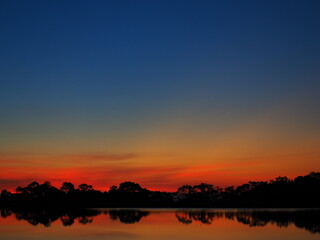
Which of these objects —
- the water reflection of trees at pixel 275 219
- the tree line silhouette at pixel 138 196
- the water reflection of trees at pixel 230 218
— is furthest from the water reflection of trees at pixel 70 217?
the tree line silhouette at pixel 138 196

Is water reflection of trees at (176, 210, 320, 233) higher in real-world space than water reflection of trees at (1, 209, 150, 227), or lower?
lower

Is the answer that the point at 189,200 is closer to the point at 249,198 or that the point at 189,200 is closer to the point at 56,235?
the point at 249,198

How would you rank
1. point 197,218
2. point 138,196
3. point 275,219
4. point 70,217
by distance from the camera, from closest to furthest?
1. point 275,219
2. point 197,218
3. point 70,217
4. point 138,196

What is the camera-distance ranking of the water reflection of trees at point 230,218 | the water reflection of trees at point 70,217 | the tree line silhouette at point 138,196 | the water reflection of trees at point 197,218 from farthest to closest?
the tree line silhouette at point 138,196 → the water reflection of trees at point 197,218 → the water reflection of trees at point 70,217 → the water reflection of trees at point 230,218

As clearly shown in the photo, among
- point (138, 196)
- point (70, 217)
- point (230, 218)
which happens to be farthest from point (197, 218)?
point (138, 196)

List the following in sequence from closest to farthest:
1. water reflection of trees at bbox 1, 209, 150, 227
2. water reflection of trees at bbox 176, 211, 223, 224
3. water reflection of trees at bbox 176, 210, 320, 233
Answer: water reflection of trees at bbox 176, 210, 320, 233
water reflection of trees at bbox 1, 209, 150, 227
water reflection of trees at bbox 176, 211, 223, 224

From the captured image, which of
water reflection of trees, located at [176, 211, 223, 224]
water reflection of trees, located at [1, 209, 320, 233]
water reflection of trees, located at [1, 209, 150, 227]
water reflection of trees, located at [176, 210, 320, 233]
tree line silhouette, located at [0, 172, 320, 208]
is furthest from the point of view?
tree line silhouette, located at [0, 172, 320, 208]

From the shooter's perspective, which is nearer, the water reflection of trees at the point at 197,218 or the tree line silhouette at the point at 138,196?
the water reflection of trees at the point at 197,218

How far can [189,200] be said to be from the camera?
13275 centimetres

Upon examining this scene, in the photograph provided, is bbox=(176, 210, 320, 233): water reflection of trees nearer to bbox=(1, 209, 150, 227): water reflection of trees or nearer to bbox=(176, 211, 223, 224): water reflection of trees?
bbox=(176, 211, 223, 224): water reflection of trees

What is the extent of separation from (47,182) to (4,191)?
2185cm

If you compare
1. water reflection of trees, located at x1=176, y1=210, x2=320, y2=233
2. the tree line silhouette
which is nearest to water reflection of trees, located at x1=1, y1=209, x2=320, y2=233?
water reflection of trees, located at x1=176, y1=210, x2=320, y2=233

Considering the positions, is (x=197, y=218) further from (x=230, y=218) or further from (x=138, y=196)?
(x=138, y=196)

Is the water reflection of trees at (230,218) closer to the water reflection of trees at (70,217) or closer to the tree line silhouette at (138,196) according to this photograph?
the water reflection of trees at (70,217)
